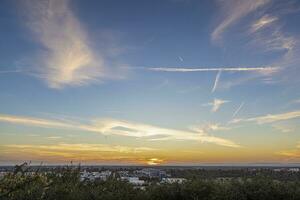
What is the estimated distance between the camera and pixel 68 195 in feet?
52.7

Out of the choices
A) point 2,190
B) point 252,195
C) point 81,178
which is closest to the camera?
point 2,190

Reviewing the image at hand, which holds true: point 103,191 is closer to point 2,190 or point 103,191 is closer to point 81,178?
point 81,178

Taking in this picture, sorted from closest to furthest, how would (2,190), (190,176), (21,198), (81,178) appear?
(2,190)
(21,198)
(190,176)
(81,178)

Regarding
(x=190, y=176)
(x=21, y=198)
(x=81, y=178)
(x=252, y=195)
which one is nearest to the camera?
(x=21, y=198)

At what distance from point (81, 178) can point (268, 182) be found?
8567 millimetres

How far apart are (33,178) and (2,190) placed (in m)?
1.10

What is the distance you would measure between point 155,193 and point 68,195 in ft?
A: 11.1

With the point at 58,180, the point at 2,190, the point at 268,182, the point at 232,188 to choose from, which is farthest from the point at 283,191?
the point at 2,190

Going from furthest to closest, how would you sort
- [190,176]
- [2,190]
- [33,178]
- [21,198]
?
[190,176], [21,198], [33,178], [2,190]

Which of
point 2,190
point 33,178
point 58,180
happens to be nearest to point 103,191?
point 58,180

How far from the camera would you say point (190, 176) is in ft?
60.3

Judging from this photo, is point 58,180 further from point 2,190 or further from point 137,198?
point 2,190

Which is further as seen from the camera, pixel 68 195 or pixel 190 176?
pixel 190 176

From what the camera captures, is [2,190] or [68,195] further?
[68,195]
